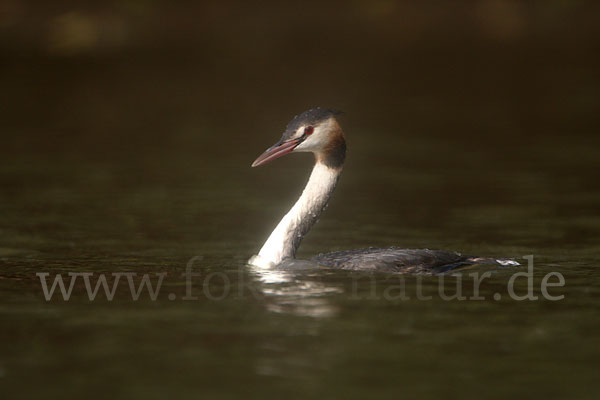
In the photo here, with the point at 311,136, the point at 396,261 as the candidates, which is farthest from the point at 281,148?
the point at 396,261

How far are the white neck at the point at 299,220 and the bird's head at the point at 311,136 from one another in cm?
24

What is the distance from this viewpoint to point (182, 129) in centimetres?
2359

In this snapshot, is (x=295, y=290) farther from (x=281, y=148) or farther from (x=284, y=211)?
(x=284, y=211)

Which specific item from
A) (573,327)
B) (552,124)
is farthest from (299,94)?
(573,327)

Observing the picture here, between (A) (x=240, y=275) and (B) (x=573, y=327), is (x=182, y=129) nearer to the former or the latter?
(A) (x=240, y=275)

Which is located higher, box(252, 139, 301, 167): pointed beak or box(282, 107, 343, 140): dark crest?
box(282, 107, 343, 140): dark crest

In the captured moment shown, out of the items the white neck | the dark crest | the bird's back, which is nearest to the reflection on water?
the white neck

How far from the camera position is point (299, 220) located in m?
12.2

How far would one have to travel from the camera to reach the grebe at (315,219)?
11477 mm

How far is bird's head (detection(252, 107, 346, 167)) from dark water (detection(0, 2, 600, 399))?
3.73ft

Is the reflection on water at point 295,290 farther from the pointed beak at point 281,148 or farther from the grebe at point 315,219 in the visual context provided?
the pointed beak at point 281,148

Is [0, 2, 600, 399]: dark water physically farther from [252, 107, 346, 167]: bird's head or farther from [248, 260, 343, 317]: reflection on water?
[252, 107, 346, 167]: bird's head

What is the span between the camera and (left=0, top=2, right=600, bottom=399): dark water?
850 cm

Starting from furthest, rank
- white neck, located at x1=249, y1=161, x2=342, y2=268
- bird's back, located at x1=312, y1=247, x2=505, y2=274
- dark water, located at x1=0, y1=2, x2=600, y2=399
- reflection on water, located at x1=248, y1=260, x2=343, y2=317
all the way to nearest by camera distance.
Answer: white neck, located at x1=249, y1=161, x2=342, y2=268 < bird's back, located at x1=312, y1=247, x2=505, y2=274 < reflection on water, located at x1=248, y1=260, x2=343, y2=317 < dark water, located at x1=0, y1=2, x2=600, y2=399
